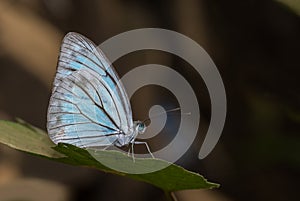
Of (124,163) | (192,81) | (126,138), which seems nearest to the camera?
(124,163)

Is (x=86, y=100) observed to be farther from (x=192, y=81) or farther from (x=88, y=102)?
(x=192, y=81)

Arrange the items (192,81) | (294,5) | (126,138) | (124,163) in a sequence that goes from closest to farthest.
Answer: (124,163)
(294,5)
(126,138)
(192,81)

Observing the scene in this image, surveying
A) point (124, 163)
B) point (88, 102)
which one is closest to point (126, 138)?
point (88, 102)

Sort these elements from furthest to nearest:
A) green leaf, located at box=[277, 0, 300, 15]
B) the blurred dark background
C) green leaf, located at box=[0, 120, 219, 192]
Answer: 1. the blurred dark background
2. green leaf, located at box=[277, 0, 300, 15]
3. green leaf, located at box=[0, 120, 219, 192]

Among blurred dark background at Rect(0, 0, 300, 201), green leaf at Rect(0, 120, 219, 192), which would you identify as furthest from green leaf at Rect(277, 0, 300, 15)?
blurred dark background at Rect(0, 0, 300, 201)

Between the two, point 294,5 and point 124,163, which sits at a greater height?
point 294,5

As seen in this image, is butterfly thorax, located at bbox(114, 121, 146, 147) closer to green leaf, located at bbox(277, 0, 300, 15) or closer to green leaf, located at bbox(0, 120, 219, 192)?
green leaf, located at bbox(0, 120, 219, 192)

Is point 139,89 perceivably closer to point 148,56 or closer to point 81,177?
point 148,56

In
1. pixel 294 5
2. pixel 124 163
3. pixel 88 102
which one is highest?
pixel 294 5
